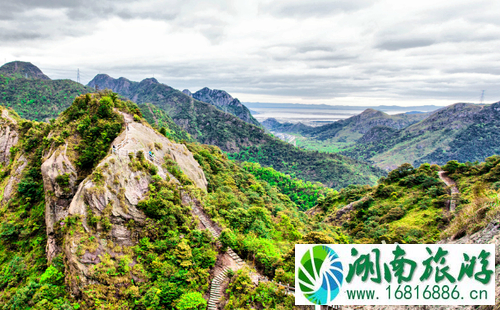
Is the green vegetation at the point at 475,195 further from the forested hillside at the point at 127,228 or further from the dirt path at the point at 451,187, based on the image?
the dirt path at the point at 451,187

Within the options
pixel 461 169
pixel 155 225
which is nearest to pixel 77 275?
pixel 155 225

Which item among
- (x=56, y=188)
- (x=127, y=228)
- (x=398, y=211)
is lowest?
(x=398, y=211)

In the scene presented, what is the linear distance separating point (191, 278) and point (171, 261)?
93.7 inches

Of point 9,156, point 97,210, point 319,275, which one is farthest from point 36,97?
point 319,275

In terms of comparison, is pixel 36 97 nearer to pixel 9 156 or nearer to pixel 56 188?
pixel 9 156

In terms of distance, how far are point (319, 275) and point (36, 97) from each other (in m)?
228

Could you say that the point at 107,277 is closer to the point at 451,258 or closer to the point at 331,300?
the point at 331,300

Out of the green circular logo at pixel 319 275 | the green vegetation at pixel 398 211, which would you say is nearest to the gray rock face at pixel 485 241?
the green circular logo at pixel 319 275

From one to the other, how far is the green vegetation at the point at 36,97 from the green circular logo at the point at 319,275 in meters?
194

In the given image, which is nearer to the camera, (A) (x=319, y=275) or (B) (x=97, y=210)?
(A) (x=319, y=275)

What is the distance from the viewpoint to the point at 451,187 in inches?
1880

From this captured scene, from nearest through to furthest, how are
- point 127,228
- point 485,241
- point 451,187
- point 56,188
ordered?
point 485,241
point 127,228
point 56,188
point 451,187

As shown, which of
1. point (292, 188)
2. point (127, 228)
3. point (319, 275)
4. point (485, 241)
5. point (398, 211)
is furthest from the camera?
point (292, 188)

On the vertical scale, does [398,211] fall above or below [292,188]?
above
